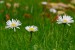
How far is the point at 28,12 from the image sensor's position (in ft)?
18.4

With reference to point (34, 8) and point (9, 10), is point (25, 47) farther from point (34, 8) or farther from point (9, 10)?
point (34, 8)

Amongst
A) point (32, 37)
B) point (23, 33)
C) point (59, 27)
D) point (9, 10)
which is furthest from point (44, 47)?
point (9, 10)

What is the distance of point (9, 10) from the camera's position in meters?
5.49

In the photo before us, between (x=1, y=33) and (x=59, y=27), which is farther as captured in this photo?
(x=59, y=27)

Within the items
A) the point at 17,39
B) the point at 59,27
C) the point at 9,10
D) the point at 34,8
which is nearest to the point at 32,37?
the point at 17,39

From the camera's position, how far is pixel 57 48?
11.5 feet

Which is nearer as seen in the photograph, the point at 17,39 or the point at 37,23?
the point at 17,39

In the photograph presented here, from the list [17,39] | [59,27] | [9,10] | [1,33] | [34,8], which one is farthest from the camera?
[34,8]

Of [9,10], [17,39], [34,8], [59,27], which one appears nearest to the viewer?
[17,39]

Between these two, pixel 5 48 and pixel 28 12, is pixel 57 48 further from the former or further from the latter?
pixel 28 12

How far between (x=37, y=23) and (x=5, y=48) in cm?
138

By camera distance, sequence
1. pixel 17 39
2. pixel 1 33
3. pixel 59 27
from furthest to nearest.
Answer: pixel 59 27
pixel 1 33
pixel 17 39

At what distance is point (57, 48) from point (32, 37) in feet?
1.66

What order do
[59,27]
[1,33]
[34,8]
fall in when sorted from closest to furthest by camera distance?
[1,33], [59,27], [34,8]
